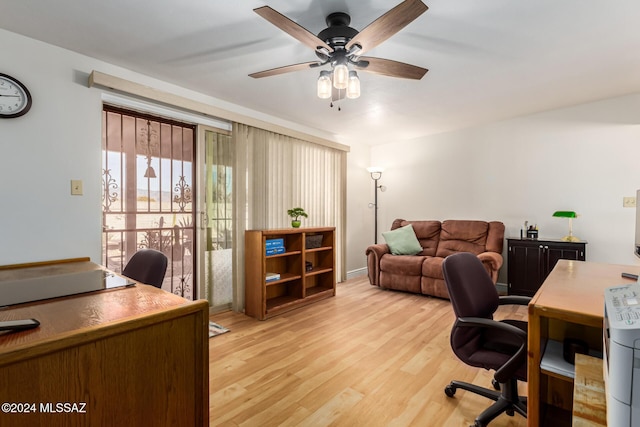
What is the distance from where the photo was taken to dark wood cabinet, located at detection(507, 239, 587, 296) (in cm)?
347

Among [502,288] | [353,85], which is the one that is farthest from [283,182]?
[502,288]

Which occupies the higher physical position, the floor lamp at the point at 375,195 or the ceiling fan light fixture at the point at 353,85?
the ceiling fan light fixture at the point at 353,85

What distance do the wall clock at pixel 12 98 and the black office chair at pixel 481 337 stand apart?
9.94ft

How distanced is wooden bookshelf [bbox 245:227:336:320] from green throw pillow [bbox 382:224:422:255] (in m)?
1.00

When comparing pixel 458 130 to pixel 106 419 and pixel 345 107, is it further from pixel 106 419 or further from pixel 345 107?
pixel 106 419

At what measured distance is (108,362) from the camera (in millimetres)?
894

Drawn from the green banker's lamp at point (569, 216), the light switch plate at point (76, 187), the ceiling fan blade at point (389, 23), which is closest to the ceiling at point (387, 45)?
A: the ceiling fan blade at point (389, 23)

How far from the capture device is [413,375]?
2.11 metres

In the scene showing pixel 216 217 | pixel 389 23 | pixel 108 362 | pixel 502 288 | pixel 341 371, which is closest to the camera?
pixel 108 362

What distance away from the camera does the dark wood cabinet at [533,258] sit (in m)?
3.47

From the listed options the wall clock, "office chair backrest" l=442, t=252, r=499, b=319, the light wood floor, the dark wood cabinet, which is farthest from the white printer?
the dark wood cabinet

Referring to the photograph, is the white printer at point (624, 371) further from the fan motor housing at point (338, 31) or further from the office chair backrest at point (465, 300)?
the fan motor housing at point (338, 31)

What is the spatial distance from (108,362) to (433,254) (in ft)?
14.0

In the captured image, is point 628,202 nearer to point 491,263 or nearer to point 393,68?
point 491,263
